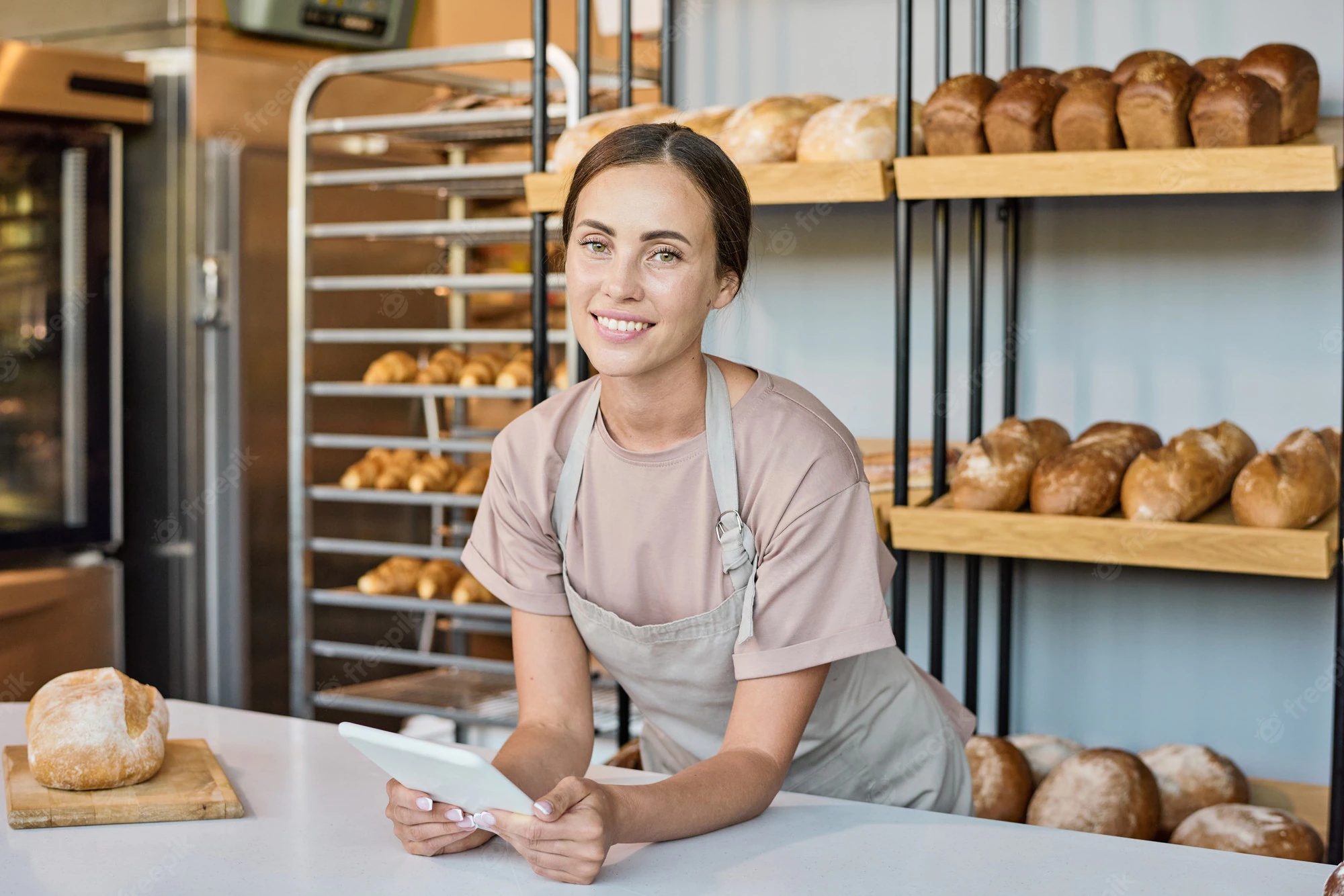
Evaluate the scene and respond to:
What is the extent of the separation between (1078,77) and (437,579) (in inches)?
73.6

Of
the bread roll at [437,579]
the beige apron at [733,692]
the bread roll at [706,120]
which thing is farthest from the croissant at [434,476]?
the beige apron at [733,692]

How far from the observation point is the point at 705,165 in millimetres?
1376

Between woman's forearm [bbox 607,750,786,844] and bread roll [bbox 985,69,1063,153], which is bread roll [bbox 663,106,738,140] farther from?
woman's forearm [bbox 607,750,786,844]

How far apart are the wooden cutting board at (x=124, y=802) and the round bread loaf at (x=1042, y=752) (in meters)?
1.48

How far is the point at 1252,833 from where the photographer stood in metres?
2.04

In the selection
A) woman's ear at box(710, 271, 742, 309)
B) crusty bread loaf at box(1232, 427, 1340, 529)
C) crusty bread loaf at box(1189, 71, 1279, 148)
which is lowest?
crusty bread loaf at box(1232, 427, 1340, 529)

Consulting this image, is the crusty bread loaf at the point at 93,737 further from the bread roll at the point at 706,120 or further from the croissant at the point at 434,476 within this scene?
the croissant at the point at 434,476

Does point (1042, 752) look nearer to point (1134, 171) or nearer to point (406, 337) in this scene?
point (1134, 171)

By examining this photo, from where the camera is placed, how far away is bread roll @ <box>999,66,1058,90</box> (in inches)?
87.0

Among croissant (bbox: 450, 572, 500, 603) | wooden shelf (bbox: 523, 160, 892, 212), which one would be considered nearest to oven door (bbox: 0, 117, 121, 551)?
croissant (bbox: 450, 572, 500, 603)

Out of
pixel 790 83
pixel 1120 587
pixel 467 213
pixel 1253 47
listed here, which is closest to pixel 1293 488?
pixel 1120 587

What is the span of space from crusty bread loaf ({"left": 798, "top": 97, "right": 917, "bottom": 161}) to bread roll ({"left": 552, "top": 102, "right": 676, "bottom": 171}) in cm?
30

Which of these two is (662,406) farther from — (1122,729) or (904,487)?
(1122,729)

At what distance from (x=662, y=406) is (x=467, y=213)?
2.39 metres
